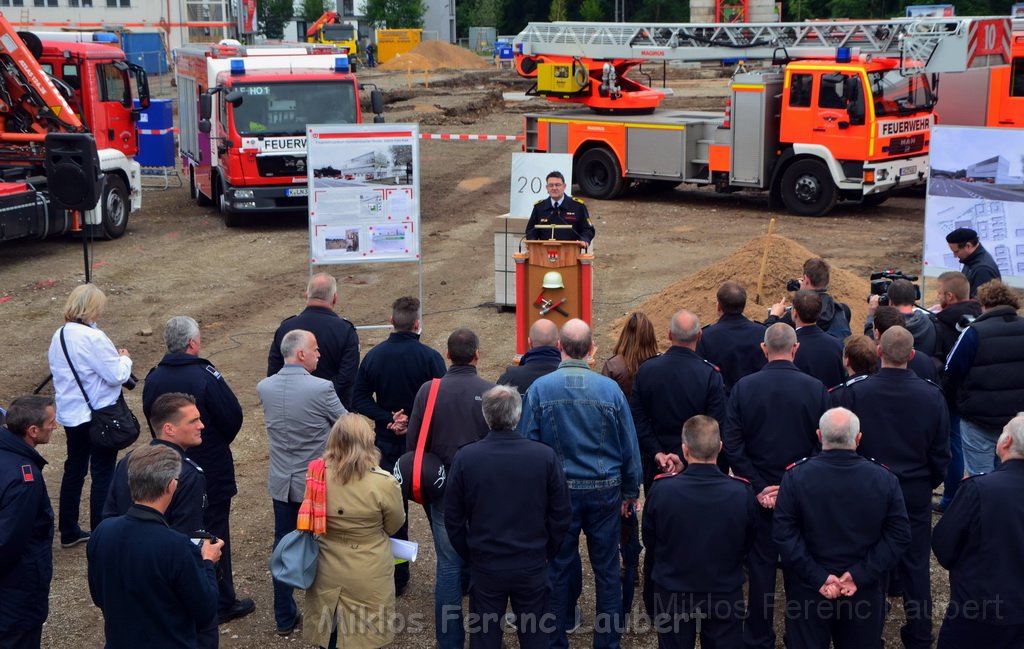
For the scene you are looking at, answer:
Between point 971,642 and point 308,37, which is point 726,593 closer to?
point 971,642

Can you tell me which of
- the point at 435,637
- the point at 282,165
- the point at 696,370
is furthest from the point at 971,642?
the point at 282,165

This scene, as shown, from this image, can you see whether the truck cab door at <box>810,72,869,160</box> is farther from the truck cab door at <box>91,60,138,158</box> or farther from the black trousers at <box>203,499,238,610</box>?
the black trousers at <box>203,499,238,610</box>

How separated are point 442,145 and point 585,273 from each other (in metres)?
20.3

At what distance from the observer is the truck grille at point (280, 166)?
60.8 feet

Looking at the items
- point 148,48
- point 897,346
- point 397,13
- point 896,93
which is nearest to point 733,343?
point 897,346

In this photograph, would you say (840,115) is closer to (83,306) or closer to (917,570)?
(917,570)

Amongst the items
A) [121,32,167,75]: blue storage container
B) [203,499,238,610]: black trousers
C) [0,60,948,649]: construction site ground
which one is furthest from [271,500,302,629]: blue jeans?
[121,32,167,75]: blue storage container

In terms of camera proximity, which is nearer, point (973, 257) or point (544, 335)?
point (544, 335)

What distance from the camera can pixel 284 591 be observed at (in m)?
6.36

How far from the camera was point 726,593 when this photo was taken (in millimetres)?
5316

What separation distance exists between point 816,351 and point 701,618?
2078 millimetres

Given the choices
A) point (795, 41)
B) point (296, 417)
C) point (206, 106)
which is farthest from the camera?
point (795, 41)

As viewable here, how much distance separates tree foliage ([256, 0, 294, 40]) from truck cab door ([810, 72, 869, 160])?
68.7 meters

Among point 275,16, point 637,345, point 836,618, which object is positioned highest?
point 275,16
